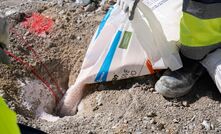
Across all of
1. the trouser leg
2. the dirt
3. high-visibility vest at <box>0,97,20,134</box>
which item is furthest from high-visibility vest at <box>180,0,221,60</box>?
high-visibility vest at <box>0,97,20,134</box>

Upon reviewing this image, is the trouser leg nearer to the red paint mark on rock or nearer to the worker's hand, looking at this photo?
the worker's hand

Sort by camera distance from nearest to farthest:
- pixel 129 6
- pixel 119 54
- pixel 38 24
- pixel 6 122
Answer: pixel 6 122, pixel 129 6, pixel 119 54, pixel 38 24

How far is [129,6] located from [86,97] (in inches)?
21.1

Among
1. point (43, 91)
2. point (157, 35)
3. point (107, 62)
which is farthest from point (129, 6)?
point (43, 91)

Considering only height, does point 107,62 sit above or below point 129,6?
below

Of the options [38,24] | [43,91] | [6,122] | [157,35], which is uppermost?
[6,122]

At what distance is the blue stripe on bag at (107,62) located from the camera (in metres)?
2.45

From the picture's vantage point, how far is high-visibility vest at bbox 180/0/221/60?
7.27 ft

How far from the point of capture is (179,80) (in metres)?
2.36

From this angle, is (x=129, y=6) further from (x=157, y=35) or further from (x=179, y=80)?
(x=179, y=80)

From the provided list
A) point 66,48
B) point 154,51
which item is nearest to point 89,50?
point 66,48

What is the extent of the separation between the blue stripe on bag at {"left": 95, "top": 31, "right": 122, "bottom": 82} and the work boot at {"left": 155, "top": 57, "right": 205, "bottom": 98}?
0.87 feet

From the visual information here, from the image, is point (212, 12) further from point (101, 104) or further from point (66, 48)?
point (66, 48)

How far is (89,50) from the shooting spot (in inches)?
100
